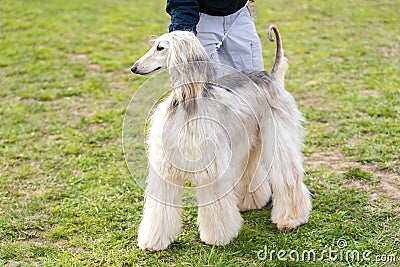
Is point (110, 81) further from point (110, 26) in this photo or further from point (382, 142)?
point (382, 142)

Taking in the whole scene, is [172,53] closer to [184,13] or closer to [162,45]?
[162,45]

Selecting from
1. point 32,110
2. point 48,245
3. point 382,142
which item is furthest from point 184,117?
point 32,110

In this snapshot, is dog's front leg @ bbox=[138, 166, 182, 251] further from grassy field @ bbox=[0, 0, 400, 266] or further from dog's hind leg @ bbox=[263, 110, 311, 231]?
dog's hind leg @ bbox=[263, 110, 311, 231]

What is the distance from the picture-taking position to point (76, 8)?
1091 centimetres

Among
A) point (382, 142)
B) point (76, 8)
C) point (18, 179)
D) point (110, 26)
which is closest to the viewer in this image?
point (18, 179)

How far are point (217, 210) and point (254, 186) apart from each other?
2.14 feet

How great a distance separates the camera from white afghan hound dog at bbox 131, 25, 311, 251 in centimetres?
324

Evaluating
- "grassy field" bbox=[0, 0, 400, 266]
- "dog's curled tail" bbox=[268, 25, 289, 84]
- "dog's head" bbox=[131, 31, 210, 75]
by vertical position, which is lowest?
"grassy field" bbox=[0, 0, 400, 266]

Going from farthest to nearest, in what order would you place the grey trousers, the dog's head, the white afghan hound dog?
1. the grey trousers
2. the white afghan hound dog
3. the dog's head

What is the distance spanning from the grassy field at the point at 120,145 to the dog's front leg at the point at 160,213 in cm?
9

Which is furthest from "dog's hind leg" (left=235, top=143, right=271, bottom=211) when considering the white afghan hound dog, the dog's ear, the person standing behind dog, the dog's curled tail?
the dog's ear

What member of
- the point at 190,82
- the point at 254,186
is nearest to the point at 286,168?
the point at 254,186

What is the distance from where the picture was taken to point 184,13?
3.49 metres

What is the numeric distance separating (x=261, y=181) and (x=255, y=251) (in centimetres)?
61
